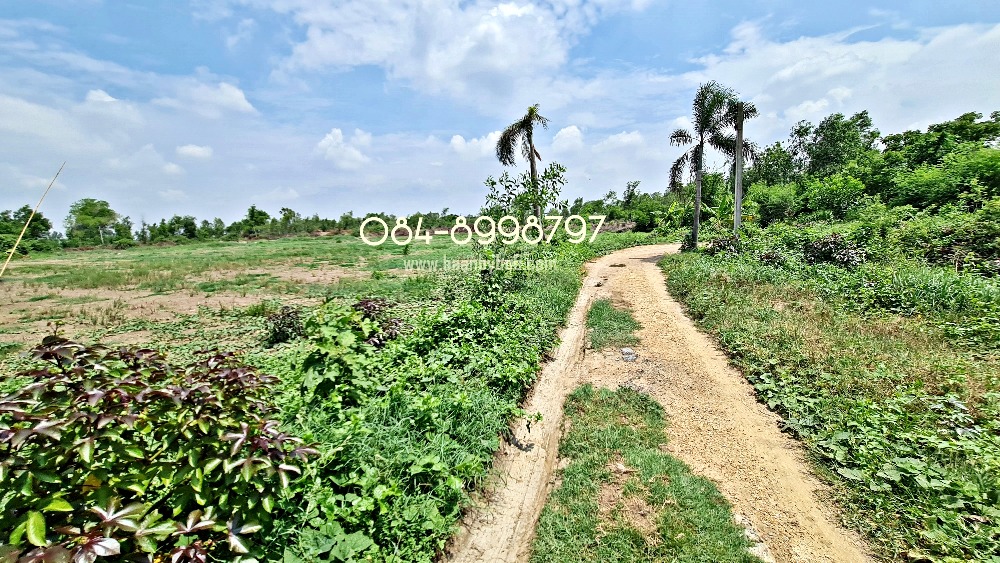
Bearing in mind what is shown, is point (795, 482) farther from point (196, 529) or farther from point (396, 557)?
point (196, 529)

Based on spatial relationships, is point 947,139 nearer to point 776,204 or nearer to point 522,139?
point 776,204

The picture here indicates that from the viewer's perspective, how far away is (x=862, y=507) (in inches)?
144

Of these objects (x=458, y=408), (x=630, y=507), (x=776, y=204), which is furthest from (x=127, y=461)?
(x=776, y=204)

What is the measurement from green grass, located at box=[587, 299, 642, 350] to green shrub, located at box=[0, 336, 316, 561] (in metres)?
6.21

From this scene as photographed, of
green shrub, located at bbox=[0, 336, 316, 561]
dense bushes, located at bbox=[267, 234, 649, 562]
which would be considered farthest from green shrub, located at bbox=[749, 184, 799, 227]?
green shrub, located at bbox=[0, 336, 316, 561]

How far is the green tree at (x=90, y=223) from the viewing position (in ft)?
176

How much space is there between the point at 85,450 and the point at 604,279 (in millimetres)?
13243

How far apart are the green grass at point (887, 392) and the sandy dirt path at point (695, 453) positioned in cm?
29

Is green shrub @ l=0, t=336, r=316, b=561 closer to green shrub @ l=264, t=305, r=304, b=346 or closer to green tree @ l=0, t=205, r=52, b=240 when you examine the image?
green shrub @ l=264, t=305, r=304, b=346

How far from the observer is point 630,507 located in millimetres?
3734

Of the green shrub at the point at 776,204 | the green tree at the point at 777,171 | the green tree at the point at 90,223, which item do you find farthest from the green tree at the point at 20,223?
the green tree at the point at 777,171

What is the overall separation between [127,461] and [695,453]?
4.91 m

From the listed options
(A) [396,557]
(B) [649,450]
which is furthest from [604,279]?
(A) [396,557]

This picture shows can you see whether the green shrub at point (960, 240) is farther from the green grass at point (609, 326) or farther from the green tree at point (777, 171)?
the green tree at point (777, 171)
